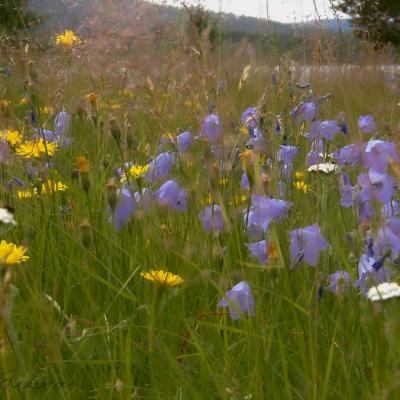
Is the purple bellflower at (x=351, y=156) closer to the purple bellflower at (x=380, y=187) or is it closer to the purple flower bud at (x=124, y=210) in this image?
the purple bellflower at (x=380, y=187)

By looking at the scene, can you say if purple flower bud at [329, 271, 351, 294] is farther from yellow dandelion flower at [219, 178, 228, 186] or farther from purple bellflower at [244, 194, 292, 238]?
yellow dandelion flower at [219, 178, 228, 186]

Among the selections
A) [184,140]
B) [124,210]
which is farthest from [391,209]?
[184,140]

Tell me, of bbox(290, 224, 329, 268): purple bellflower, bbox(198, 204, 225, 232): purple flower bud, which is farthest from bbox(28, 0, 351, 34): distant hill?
bbox(290, 224, 329, 268): purple bellflower

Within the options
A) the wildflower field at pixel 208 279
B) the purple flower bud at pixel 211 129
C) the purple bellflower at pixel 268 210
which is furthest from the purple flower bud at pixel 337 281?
the purple flower bud at pixel 211 129

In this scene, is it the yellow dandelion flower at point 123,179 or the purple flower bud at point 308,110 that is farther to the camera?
the purple flower bud at point 308,110

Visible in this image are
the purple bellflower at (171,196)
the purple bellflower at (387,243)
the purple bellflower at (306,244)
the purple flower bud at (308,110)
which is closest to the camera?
the purple bellflower at (387,243)

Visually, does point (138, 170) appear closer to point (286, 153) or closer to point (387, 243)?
point (286, 153)

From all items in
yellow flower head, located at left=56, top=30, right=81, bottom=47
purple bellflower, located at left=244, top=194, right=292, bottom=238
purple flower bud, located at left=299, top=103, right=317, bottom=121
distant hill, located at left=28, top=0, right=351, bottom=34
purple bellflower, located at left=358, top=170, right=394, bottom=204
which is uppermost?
distant hill, located at left=28, top=0, right=351, bottom=34

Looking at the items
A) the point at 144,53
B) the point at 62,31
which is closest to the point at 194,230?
the point at 144,53

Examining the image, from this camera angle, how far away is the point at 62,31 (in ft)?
9.95

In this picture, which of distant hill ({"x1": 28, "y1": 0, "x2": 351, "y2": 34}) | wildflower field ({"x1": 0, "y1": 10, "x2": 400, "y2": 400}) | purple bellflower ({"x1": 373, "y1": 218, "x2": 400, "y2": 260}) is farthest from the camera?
distant hill ({"x1": 28, "y1": 0, "x2": 351, "y2": 34})

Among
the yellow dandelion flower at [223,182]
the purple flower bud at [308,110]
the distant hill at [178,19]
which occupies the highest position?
the distant hill at [178,19]

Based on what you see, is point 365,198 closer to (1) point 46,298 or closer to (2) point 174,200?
(2) point 174,200

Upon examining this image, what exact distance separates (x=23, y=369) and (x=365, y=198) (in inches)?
26.1
